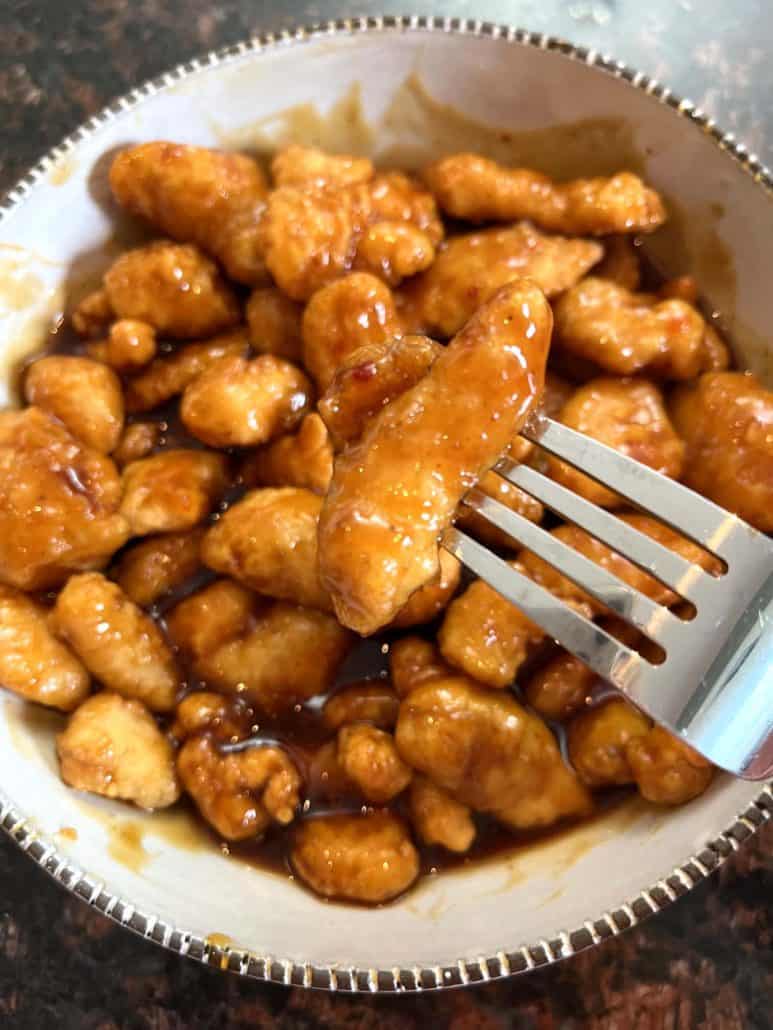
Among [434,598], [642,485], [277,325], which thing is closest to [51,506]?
[277,325]

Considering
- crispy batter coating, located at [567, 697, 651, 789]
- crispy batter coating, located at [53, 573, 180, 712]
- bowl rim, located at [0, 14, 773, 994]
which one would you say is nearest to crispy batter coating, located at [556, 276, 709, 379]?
crispy batter coating, located at [567, 697, 651, 789]

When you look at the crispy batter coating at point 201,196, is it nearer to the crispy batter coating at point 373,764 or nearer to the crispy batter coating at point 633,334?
the crispy batter coating at point 633,334

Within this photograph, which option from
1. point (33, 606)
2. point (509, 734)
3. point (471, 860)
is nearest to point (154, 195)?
point (33, 606)

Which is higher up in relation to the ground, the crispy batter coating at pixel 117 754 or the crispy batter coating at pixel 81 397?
the crispy batter coating at pixel 81 397

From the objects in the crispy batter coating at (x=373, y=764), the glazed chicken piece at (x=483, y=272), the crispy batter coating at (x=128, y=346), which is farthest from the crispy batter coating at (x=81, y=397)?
the crispy batter coating at (x=373, y=764)

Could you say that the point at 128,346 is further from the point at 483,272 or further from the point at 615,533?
the point at 615,533

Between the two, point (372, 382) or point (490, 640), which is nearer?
point (372, 382)

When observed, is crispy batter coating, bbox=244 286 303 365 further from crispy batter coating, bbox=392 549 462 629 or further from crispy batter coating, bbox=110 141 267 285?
crispy batter coating, bbox=392 549 462 629
